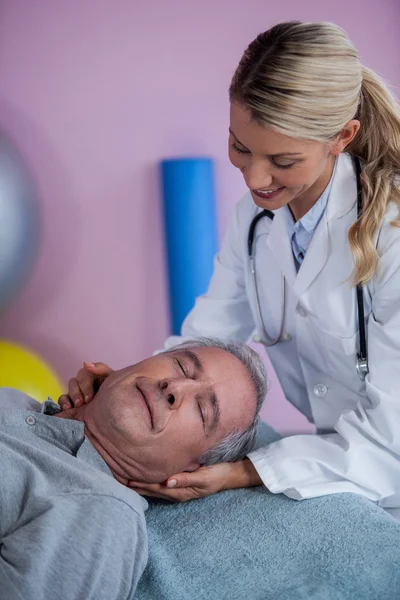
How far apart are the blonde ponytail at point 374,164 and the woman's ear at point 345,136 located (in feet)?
0.31

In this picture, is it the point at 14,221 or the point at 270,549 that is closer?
the point at 270,549

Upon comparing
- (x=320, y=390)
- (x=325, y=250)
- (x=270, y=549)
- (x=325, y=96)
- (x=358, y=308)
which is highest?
(x=325, y=96)

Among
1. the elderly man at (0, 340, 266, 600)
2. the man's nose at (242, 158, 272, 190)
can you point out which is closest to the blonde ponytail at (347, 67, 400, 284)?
the man's nose at (242, 158, 272, 190)

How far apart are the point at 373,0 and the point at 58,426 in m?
2.27

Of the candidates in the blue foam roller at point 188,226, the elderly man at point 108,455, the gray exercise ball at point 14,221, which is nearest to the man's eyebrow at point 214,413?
the elderly man at point 108,455

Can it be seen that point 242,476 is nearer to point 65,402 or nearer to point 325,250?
point 65,402

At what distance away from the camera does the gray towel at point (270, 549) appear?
1.44 metres

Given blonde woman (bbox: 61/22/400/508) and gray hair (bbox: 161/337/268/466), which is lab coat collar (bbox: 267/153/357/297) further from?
gray hair (bbox: 161/337/268/466)

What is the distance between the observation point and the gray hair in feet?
5.67

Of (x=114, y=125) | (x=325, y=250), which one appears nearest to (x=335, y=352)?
(x=325, y=250)

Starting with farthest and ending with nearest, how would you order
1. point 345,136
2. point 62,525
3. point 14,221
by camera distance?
point 14,221, point 345,136, point 62,525

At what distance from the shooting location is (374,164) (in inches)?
69.2

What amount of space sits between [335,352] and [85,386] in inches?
23.7

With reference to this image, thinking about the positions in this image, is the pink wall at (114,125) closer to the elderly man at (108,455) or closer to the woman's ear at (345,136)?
the elderly man at (108,455)
